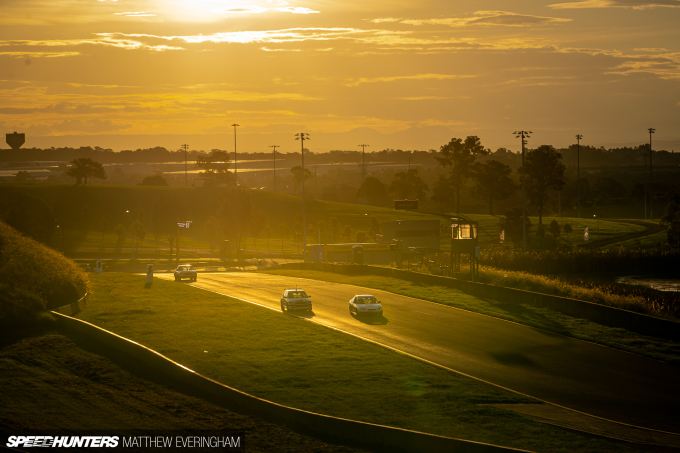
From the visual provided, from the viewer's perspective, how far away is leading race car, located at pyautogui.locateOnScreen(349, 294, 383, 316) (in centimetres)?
3353

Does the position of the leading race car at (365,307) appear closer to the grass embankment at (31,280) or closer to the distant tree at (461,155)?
the grass embankment at (31,280)

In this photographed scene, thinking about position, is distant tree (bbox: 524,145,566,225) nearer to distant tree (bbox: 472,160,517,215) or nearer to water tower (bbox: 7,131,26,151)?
distant tree (bbox: 472,160,517,215)

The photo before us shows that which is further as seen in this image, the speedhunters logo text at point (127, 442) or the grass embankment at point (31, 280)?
the grass embankment at point (31, 280)

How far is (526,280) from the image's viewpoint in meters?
42.8

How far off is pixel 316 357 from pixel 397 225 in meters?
70.0

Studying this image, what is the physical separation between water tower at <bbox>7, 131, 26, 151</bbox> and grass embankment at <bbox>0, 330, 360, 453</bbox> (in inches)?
304

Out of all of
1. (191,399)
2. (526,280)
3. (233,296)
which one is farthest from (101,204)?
(191,399)

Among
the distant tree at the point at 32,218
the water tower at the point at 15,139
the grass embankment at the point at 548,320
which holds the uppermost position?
the water tower at the point at 15,139

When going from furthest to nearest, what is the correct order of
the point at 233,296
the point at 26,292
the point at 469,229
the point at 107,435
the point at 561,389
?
the point at 469,229, the point at 233,296, the point at 26,292, the point at 561,389, the point at 107,435

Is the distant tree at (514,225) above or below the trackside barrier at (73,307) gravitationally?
above

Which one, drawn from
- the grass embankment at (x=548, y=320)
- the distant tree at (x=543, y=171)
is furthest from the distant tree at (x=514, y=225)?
the grass embankment at (x=548, y=320)

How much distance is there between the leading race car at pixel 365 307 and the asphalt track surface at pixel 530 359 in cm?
54

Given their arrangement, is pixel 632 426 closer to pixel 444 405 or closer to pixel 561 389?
pixel 561 389

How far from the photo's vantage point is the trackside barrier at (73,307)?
30.9 metres
